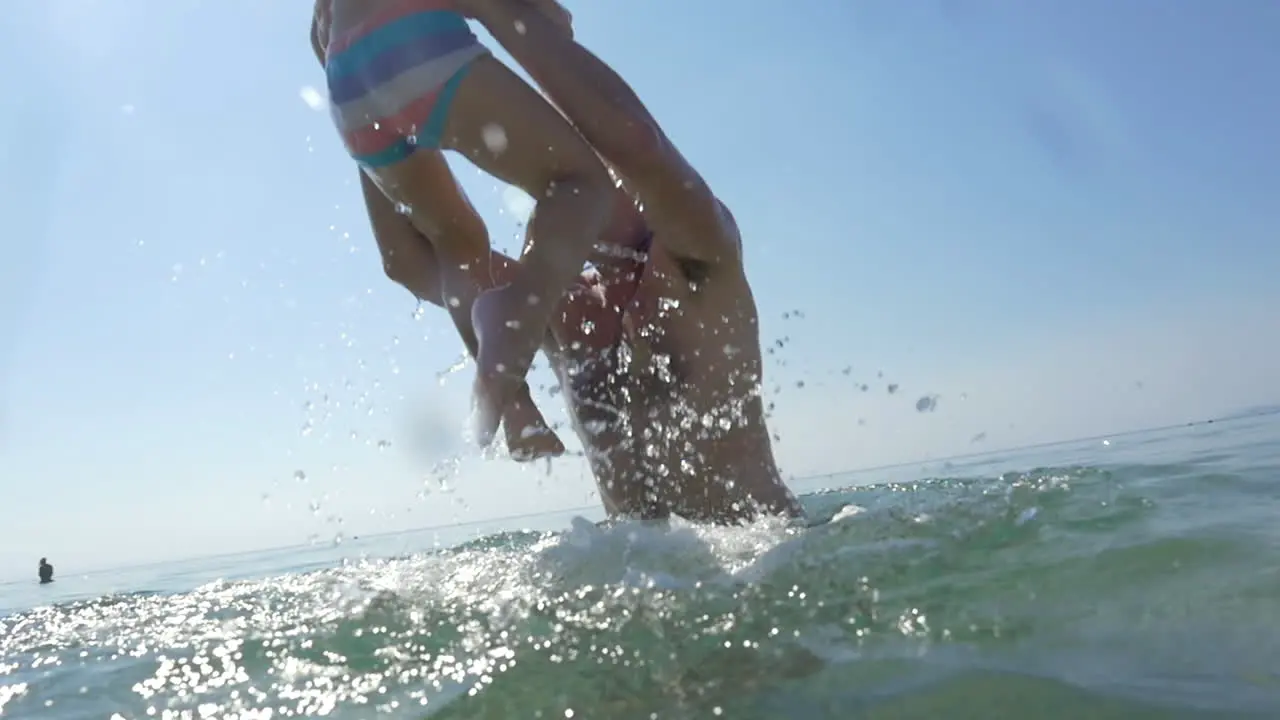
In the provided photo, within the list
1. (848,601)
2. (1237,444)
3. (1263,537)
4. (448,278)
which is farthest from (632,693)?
(1237,444)

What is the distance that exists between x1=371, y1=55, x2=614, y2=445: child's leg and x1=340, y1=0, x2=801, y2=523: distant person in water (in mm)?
217

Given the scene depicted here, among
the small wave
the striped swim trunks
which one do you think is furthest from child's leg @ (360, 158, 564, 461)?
the small wave

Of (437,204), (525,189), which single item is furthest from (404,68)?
(437,204)

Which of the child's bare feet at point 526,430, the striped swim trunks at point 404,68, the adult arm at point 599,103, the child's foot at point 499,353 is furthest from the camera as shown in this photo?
the child's bare feet at point 526,430

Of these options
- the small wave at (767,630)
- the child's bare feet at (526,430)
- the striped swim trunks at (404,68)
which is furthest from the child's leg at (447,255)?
the small wave at (767,630)

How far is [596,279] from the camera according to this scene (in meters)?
3.04

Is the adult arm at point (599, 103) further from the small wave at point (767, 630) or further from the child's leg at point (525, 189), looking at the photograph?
the small wave at point (767, 630)

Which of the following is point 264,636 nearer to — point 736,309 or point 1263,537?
point 736,309

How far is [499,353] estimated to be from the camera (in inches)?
85.8

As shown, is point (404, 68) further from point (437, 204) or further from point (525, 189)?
point (437, 204)

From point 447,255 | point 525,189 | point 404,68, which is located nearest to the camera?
point 404,68

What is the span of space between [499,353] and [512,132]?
0.57 metres

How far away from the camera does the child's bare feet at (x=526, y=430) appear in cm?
262

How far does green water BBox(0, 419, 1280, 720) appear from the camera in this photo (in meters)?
1.35
